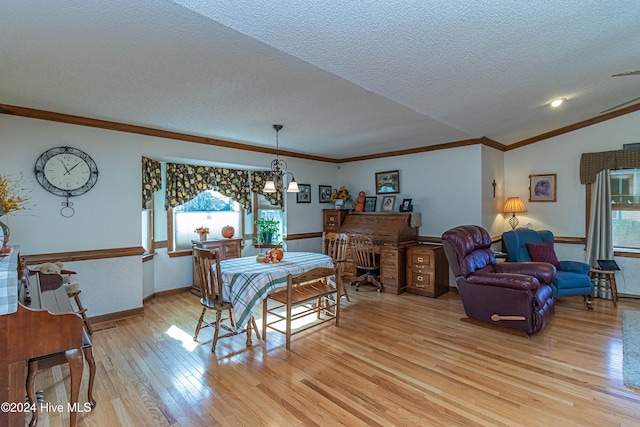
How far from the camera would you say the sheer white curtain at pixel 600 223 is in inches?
175

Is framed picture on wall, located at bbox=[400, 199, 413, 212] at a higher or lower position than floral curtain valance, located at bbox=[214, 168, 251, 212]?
lower

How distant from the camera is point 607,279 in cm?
442

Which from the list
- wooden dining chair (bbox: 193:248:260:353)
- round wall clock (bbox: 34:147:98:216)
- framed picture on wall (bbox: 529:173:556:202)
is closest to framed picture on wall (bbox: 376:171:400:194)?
framed picture on wall (bbox: 529:173:556:202)

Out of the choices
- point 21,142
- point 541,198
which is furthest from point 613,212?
point 21,142

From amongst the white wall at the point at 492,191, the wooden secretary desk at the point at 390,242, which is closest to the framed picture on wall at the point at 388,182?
the wooden secretary desk at the point at 390,242

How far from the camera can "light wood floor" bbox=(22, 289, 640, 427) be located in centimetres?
202

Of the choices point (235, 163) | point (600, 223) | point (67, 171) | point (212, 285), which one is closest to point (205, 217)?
point (235, 163)

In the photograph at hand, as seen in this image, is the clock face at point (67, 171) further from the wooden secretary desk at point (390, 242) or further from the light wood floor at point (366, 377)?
the wooden secretary desk at point (390, 242)

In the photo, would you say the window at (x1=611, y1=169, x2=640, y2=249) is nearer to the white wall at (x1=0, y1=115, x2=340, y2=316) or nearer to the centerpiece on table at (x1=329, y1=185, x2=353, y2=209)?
the centerpiece on table at (x1=329, y1=185, x2=353, y2=209)

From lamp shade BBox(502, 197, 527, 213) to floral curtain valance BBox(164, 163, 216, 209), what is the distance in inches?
194

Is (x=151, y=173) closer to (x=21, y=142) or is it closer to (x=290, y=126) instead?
(x=21, y=142)

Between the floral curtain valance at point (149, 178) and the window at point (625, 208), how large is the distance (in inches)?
257

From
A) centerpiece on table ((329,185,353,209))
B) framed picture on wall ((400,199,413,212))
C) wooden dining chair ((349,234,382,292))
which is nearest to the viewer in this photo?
wooden dining chair ((349,234,382,292))

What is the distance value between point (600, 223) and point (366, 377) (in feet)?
14.2
